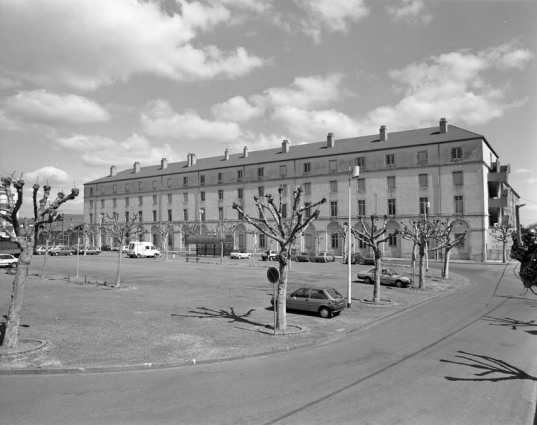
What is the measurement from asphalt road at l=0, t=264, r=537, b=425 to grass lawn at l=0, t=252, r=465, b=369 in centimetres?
115

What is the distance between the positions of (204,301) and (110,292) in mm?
7023

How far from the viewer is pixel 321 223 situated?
6844cm

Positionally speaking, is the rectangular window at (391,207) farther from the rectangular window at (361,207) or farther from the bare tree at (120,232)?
the bare tree at (120,232)

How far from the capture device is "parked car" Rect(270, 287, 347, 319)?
17.8 meters

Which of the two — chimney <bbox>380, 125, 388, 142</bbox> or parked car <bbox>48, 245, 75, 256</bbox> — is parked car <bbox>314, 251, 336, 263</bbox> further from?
parked car <bbox>48, 245, 75, 256</bbox>

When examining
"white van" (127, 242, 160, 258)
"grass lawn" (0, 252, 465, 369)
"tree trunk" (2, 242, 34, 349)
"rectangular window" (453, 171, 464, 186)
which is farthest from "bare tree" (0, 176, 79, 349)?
"rectangular window" (453, 171, 464, 186)

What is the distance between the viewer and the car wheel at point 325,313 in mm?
17777

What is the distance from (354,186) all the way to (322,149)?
10.2 meters

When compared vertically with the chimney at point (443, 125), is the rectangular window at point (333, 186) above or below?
below

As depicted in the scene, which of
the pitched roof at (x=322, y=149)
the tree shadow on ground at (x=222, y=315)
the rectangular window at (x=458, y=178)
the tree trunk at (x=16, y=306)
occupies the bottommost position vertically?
the tree shadow on ground at (x=222, y=315)

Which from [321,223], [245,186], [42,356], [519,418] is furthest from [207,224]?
[519,418]

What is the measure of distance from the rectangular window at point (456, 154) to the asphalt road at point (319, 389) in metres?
Result: 48.7

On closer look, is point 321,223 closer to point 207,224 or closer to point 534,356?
point 207,224

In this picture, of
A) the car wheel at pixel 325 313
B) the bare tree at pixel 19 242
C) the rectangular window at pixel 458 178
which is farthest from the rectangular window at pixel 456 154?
the bare tree at pixel 19 242
